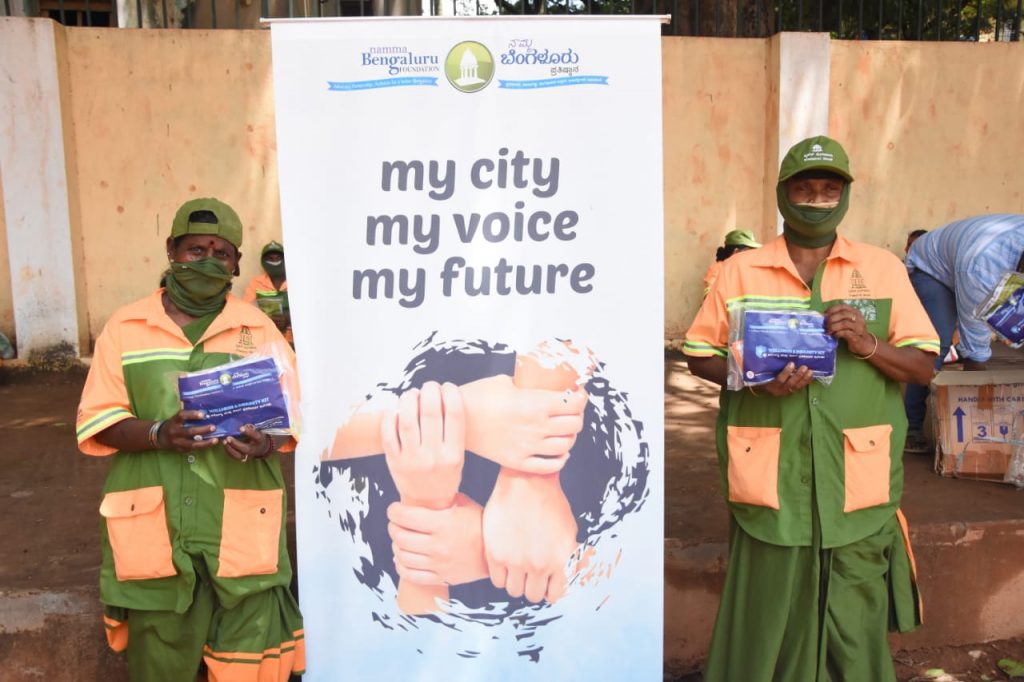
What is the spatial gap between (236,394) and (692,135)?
6.70 metres

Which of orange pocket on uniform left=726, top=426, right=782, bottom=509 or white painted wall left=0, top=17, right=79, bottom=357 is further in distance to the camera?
white painted wall left=0, top=17, right=79, bottom=357

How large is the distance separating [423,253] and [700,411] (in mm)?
4000

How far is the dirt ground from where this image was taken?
11.7ft

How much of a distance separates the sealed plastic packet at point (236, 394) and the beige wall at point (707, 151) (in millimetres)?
6354

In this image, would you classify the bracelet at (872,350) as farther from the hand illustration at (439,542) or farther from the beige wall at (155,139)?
the beige wall at (155,139)

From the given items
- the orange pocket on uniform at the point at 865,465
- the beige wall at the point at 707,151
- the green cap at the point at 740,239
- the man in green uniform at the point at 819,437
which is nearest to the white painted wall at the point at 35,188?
the beige wall at the point at 707,151

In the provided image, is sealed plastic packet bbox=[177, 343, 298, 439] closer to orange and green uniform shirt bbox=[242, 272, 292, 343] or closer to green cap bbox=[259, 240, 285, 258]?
orange and green uniform shirt bbox=[242, 272, 292, 343]

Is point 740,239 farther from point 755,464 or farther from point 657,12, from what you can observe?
point 755,464

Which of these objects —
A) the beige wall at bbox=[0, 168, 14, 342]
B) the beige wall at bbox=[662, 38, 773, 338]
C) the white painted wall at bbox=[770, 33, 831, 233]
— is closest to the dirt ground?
the beige wall at bbox=[0, 168, 14, 342]

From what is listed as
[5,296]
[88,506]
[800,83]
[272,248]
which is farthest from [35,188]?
[800,83]

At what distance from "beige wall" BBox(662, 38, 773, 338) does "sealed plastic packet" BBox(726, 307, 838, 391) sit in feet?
19.2

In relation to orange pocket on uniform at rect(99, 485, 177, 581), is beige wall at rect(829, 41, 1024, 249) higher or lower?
higher

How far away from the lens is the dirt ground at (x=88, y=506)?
11.7 ft

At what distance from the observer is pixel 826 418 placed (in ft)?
8.89
